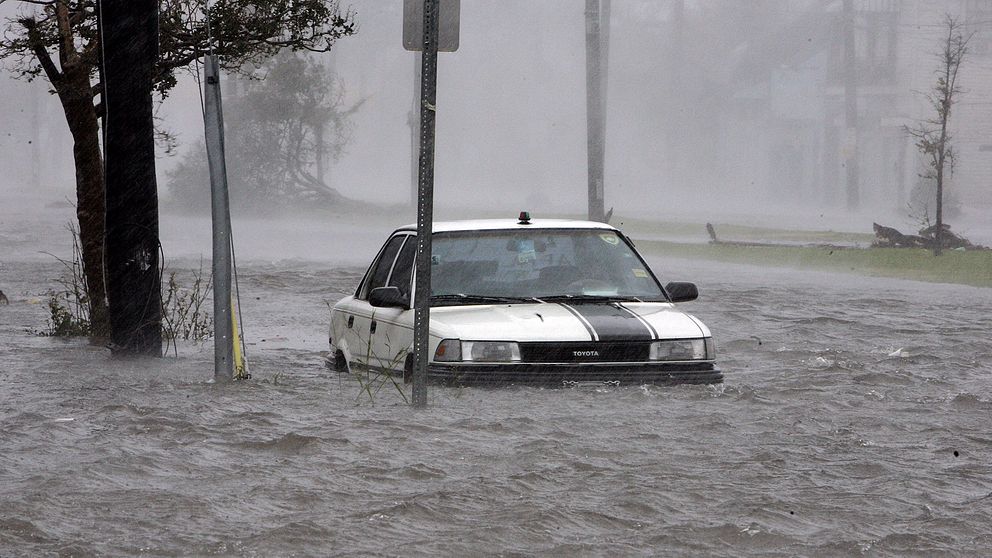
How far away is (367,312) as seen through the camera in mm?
9797

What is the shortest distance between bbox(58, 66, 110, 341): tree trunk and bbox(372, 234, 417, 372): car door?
4.07m

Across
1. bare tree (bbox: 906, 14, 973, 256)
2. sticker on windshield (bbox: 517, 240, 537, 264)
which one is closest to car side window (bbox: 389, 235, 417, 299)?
sticker on windshield (bbox: 517, 240, 537, 264)

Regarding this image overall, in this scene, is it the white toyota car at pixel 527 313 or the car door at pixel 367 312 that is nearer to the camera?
the white toyota car at pixel 527 313

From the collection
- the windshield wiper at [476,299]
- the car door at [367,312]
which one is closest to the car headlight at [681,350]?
the windshield wiper at [476,299]

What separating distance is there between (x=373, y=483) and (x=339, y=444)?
3.29 feet

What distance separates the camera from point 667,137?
77.6 metres

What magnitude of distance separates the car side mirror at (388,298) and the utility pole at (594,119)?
1696 centimetres

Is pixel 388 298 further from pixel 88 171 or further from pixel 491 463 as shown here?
pixel 88 171

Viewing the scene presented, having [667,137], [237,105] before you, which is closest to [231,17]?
[237,105]

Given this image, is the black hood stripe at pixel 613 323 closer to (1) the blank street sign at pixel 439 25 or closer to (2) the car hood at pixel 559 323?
(2) the car hood at pixel 559 323

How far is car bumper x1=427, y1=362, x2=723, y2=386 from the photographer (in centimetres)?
843

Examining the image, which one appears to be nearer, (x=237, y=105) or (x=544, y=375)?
(x=544, y=375)

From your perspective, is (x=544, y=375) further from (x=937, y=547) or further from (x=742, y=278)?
(x=742, y=278)

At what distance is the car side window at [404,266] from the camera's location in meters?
9.55
